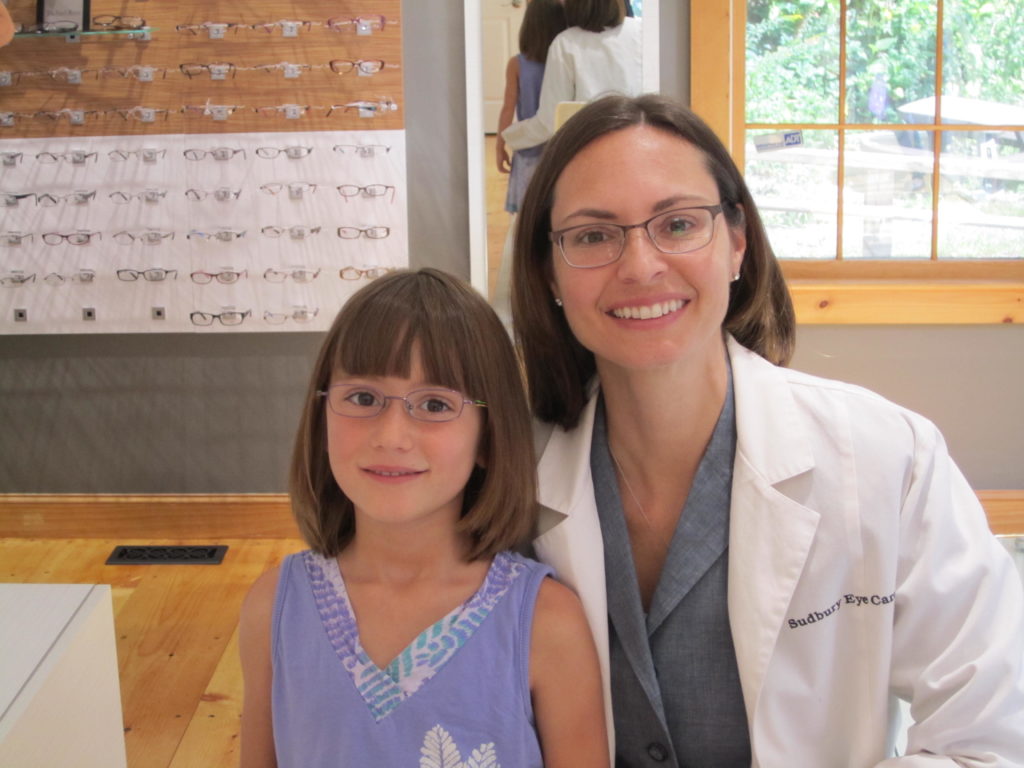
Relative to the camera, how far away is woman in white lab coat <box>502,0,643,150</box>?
302cm

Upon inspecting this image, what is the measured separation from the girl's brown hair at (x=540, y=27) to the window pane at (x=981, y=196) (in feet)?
4.47

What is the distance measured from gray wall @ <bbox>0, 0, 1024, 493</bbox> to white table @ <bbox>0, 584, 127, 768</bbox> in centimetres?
193

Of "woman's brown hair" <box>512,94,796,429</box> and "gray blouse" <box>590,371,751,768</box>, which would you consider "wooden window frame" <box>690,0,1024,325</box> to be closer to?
"woman's brown hair" <box>512,94,796,429</box>

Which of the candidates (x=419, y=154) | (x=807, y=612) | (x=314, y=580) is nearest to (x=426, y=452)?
(x=314, y=580)

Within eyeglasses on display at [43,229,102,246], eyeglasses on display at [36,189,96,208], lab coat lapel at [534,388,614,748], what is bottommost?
lab coat lapel at [534,388,614,748]

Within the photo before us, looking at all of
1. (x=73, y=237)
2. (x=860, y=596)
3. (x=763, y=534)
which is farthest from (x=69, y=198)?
(x=860, y=596)

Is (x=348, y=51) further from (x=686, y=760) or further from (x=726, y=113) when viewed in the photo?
(x=686, y=760)

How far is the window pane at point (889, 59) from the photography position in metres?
3.22

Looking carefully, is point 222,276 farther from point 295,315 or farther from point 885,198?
point 885,198

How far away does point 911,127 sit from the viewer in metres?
3.29

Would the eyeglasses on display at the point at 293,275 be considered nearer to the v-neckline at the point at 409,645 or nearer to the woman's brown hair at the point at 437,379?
the woman's brown hair at the point at 437,379

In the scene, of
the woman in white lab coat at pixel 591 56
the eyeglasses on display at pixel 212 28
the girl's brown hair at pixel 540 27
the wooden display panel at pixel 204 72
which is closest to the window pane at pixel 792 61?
the woman in white lab coat at pixel 591 56

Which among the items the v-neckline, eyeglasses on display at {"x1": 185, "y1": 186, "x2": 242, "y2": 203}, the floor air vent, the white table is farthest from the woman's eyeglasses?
the floor air vent

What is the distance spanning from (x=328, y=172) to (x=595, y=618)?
2.23 metres
